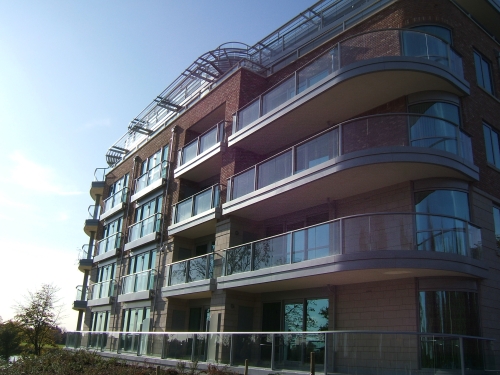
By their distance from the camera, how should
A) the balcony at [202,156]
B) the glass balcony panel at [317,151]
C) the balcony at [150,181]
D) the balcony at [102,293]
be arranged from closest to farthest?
the glass balcony panel at [317,151] → the balcony at [202,156] → the balcony at [150,181] → the balcony at [102,293]

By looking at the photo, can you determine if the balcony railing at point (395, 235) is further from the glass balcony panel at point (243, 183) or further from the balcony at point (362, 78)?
the balcony at point (362, 78)

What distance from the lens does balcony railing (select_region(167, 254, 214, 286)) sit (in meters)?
21.0

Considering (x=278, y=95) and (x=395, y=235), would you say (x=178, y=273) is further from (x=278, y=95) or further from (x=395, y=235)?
(x=395, y=235)

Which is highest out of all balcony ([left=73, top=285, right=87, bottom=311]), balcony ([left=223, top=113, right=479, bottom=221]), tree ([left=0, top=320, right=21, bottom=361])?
balcony ([left=223, top=113, right=479, bottom=221])

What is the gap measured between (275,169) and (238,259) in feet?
12.1

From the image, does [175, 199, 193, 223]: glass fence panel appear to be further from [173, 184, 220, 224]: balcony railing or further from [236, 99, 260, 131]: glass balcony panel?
[236, 99, 260, 131]: glass balcony panel

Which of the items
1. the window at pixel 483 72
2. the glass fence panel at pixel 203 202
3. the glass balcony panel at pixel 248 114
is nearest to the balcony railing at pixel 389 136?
the window at pixel 483 72

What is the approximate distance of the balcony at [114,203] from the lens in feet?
106

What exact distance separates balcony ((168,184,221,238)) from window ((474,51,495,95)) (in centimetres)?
1086

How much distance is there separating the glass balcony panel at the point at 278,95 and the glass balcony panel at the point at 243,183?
8.24 feet

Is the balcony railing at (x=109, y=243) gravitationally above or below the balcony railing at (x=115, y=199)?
below

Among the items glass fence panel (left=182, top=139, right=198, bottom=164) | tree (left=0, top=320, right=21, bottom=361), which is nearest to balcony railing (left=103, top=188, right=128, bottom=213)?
glass fence panel (left=182, top=139, right=198, bottom=164)

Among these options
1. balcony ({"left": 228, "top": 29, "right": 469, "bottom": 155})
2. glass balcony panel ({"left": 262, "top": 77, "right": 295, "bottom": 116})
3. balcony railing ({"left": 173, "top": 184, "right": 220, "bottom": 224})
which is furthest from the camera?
balcony railing ({"left": 173, "top": 184, "right": 220, "bottom": 224})

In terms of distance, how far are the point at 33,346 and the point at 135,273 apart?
46.4 ft
